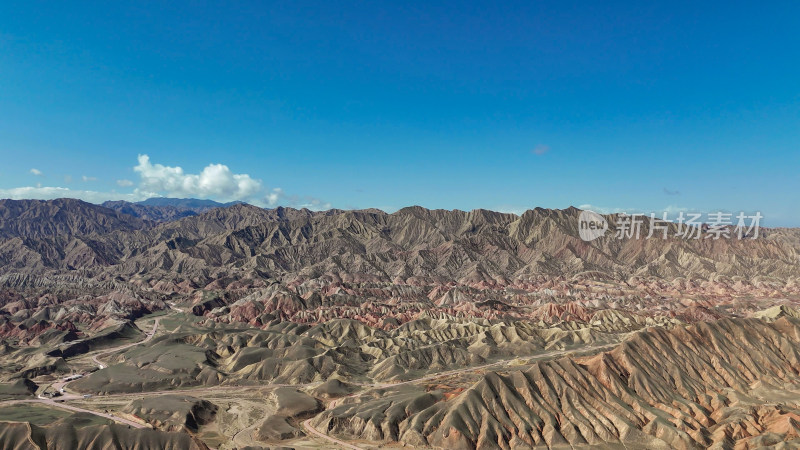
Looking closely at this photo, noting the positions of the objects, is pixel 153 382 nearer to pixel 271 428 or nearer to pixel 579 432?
pixel 271 428

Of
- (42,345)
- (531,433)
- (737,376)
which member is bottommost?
(42,345)

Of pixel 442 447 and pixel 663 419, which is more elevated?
pixel 663 419

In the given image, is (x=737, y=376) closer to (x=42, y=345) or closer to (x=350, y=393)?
(x=350, y=393)

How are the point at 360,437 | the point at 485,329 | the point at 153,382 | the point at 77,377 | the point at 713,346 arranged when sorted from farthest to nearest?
the point at 485,329
the point at 77,377
the point at 153,382
the point at 713,346
the point at 360,437

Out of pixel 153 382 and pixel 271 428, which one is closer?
pixel 271 428

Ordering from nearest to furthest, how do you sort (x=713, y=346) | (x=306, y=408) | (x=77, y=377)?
1. (x=306, y=408)
2. (x=713, y=346)
3. (x=77, y=377)

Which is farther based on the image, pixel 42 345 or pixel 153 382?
pixel 42 345

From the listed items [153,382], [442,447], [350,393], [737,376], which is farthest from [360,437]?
[737,376]

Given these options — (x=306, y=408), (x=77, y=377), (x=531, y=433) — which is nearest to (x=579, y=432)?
(x=531, y=433)

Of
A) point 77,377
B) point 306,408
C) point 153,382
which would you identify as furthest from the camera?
point 77,377
